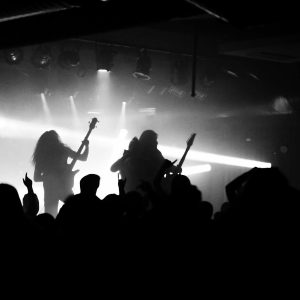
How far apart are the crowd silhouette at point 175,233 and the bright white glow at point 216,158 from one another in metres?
9.30

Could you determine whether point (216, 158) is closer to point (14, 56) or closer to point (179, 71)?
point (179, 71)

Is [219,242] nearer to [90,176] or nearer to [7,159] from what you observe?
[90,176]

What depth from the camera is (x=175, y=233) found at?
2910mm

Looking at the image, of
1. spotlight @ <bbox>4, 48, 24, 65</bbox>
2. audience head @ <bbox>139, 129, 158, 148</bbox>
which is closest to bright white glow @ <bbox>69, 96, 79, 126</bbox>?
spotlight @ <bbox>4, 48, 24, 65</bbox>

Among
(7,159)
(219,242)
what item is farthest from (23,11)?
(7,159)

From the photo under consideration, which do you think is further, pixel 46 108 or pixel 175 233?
pixel 46 108

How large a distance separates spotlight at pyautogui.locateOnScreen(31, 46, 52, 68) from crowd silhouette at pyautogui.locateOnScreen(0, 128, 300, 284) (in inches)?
259

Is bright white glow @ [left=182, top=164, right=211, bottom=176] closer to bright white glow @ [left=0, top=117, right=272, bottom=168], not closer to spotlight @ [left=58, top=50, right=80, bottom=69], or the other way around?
bright white glow @ [left=0, top=117, right=272, bottom=168]

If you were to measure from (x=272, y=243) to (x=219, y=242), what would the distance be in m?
0.26

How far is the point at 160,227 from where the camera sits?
9.70ft

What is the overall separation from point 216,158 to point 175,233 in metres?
10.7

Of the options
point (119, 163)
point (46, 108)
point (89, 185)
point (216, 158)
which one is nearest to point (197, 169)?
point (216, 158)

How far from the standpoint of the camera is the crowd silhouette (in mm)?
2705

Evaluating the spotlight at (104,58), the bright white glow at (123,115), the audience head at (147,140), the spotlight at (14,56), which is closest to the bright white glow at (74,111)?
the bright white glow at (123,115)
